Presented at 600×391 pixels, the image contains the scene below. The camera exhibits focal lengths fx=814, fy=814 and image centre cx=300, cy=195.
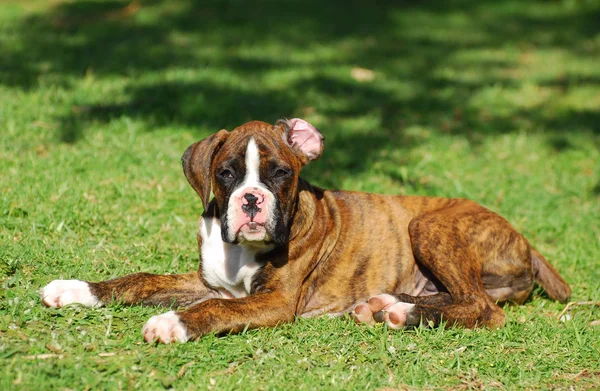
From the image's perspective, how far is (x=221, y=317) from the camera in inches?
192

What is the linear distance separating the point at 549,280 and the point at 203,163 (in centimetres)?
283

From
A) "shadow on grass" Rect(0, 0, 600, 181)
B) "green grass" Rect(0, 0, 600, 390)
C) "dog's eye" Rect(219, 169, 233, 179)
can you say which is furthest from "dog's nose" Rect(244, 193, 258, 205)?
"shadow on grass" Rect(0, 0, 600, 181)

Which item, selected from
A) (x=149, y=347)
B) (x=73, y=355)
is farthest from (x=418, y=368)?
(x=73, y=355)

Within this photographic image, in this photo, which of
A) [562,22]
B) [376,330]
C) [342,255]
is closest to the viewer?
[376,330]

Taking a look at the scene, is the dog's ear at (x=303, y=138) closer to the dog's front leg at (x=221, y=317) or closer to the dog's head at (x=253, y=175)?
the dog's head at (x=253, y=175)

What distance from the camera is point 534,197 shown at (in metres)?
8.13

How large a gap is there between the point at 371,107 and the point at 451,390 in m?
6.04

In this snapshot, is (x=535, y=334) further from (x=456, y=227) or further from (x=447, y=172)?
(x=447, y=172)

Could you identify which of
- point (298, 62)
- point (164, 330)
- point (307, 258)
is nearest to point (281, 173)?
point (307, 258)

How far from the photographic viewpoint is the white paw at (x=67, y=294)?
4.97 m

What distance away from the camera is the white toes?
17.1 feet

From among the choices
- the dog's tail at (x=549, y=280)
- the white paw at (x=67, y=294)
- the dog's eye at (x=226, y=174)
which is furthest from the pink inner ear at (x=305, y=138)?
the dog's tail at (x=549, y=280)

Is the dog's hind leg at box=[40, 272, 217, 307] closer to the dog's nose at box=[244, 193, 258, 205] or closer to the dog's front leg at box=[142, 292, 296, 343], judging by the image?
the dog's front leg at box=[142, 292, 296, 343]

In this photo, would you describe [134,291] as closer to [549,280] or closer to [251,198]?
[251,198]
